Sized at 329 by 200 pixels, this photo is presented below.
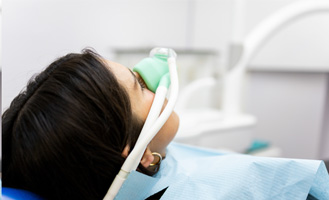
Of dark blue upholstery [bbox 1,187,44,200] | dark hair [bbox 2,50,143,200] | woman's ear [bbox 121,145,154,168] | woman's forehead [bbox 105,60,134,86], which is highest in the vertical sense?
woman's forehead [bbox 105,60,134,86]

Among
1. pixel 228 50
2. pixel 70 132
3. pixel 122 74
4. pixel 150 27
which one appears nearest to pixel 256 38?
pixel 228 50

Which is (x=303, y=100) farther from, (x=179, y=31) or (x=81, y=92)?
(x=81, y=92)

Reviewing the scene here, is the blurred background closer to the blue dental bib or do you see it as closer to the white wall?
the white wall

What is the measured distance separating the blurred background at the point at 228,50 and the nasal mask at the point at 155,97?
1.97 feet

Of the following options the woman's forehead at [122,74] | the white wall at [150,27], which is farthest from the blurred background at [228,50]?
the woman's forehead at [122,74]

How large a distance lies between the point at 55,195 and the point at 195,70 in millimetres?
1156

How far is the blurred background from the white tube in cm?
7

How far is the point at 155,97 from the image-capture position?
1.98 ft

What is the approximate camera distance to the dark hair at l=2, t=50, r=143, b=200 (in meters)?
0.52

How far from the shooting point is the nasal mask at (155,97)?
529mm

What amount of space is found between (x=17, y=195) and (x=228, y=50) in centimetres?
121

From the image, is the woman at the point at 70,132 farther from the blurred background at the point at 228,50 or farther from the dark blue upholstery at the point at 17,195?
the blurred background at the point at 228,50

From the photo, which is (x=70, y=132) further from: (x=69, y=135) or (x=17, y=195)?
(x=17, y=195)

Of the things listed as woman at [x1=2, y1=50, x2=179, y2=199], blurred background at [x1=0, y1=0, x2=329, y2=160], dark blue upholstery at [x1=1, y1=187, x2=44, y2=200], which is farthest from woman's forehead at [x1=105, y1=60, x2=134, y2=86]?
blurred background at [x1=0, y1=0, x2=329, y2=160]
